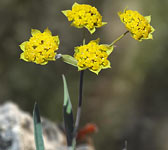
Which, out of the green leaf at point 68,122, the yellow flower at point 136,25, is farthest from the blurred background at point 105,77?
the yellow flower at point 136,25

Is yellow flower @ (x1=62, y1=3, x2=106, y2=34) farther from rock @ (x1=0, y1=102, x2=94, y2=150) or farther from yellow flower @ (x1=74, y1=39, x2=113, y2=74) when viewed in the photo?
rock @ (x1=0, y1=102, x2=94, y2=150)

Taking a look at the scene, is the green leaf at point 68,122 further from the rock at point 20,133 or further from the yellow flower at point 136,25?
the rock at point 20,133

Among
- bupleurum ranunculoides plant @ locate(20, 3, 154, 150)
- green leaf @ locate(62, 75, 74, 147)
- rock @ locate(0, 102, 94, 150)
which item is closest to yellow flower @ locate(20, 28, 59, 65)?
bupleurum ranunculoides plant @ locate(20, 3, 154, 150)

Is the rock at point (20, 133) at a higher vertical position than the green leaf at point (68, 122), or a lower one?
lower

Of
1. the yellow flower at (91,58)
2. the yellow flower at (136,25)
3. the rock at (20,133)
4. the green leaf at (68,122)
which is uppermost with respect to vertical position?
the yellow flower at (136,25)

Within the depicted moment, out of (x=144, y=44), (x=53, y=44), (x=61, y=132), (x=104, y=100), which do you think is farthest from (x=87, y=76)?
(x=53, y=44)

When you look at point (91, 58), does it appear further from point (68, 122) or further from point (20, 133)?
point (20, 133)

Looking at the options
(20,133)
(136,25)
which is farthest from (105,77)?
(136,25)
